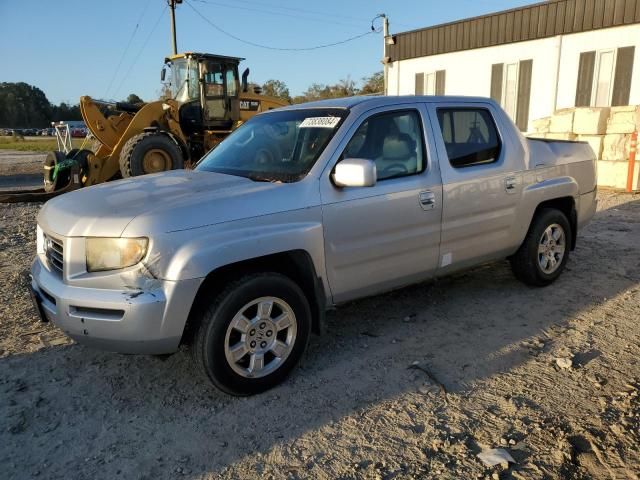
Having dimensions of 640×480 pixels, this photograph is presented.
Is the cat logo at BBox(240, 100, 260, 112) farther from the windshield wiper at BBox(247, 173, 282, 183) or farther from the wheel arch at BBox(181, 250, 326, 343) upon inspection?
the wheel arch at BBox(181, 250, 326, 343)

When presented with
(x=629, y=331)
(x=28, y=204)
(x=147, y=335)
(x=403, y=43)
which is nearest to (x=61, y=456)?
(x=147, y=335)

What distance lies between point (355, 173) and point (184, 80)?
10.9m

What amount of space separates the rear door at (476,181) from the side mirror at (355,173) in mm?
991

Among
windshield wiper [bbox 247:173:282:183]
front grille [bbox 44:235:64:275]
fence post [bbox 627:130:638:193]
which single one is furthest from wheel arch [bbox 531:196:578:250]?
fence post [bbox 627:130:638:193]

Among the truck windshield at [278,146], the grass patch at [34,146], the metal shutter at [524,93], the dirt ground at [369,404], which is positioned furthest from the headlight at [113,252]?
the grass patch at [34,146]

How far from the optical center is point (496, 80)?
16.7 metres

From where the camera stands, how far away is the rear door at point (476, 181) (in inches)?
164

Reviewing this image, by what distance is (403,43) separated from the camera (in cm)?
1947

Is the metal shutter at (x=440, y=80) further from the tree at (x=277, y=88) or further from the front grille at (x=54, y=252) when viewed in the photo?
the tree at (x=277, y=88)

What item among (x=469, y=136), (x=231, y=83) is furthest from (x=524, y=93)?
(x=469, y=136)

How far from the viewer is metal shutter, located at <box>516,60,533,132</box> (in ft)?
51.8

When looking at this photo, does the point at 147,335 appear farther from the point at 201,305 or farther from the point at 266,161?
the point at 266,161

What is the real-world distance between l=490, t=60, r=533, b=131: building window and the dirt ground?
41.5 feet

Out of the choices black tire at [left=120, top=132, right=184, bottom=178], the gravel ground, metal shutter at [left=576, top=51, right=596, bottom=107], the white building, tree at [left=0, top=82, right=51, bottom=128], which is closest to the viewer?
black tire at [left=120, top=132, right=184, bottom=178]
